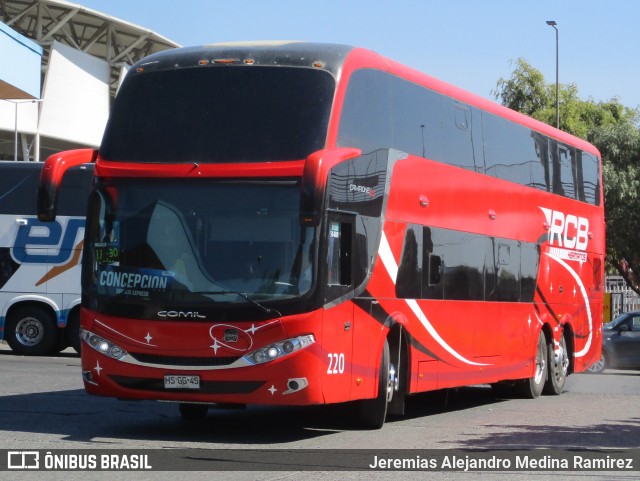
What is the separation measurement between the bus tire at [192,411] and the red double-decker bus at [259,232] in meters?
0.02

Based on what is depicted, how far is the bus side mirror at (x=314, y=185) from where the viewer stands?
431 inches

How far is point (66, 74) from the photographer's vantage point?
69625 millimetres

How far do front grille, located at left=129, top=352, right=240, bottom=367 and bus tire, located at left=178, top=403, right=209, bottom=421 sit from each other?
2.22 meters

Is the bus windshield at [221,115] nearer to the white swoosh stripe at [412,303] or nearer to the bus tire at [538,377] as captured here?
the white swoosh stripe at [412,303]

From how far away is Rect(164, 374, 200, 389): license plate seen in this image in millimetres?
11961

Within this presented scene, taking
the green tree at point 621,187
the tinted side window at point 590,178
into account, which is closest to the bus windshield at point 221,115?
the tinted side window at point 590,178

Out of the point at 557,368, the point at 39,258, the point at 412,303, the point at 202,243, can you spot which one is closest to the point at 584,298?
the point at 557,368

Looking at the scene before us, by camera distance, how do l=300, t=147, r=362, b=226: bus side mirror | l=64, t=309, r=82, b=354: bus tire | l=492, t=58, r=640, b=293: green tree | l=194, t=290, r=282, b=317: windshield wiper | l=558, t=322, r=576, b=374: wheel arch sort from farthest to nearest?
l=492, t=58, r=640, b=293: green tree < l=64, t=309, r=82, b=354: bus tire < l=558, t=322, r=576, b=374: wheel arch < l=194, t=290, r=282, b=317: windshield wiper < l=300, t=147, r=362, b=226: bus side mirror

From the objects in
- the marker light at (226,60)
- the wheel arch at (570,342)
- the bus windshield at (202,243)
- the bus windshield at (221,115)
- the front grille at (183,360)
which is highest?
the marker light at (226,60)

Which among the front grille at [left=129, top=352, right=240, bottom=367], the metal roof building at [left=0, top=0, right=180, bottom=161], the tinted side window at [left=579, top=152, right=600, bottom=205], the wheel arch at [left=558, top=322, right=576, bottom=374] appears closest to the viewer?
the front grille at [left=129, top=352, right=240, bottom=367]

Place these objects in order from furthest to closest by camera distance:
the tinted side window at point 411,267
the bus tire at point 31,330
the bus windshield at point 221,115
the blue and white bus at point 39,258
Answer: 1. the bus tire at point 31,330
2. the blue and white bus at point 39,258
3. the tinted side window at point 411,267
4. the bus windshield at point 221,115

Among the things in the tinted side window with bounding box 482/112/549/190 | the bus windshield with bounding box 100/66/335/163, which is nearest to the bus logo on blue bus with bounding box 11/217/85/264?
the tinted side window with bounding box 482/112/549/190

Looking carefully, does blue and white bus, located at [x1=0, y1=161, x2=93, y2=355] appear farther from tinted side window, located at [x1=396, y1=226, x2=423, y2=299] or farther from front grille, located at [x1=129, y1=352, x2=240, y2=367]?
front grille, located at [x1=129, y1=352, x2=240, y2=367]

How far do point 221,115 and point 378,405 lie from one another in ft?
11.3
